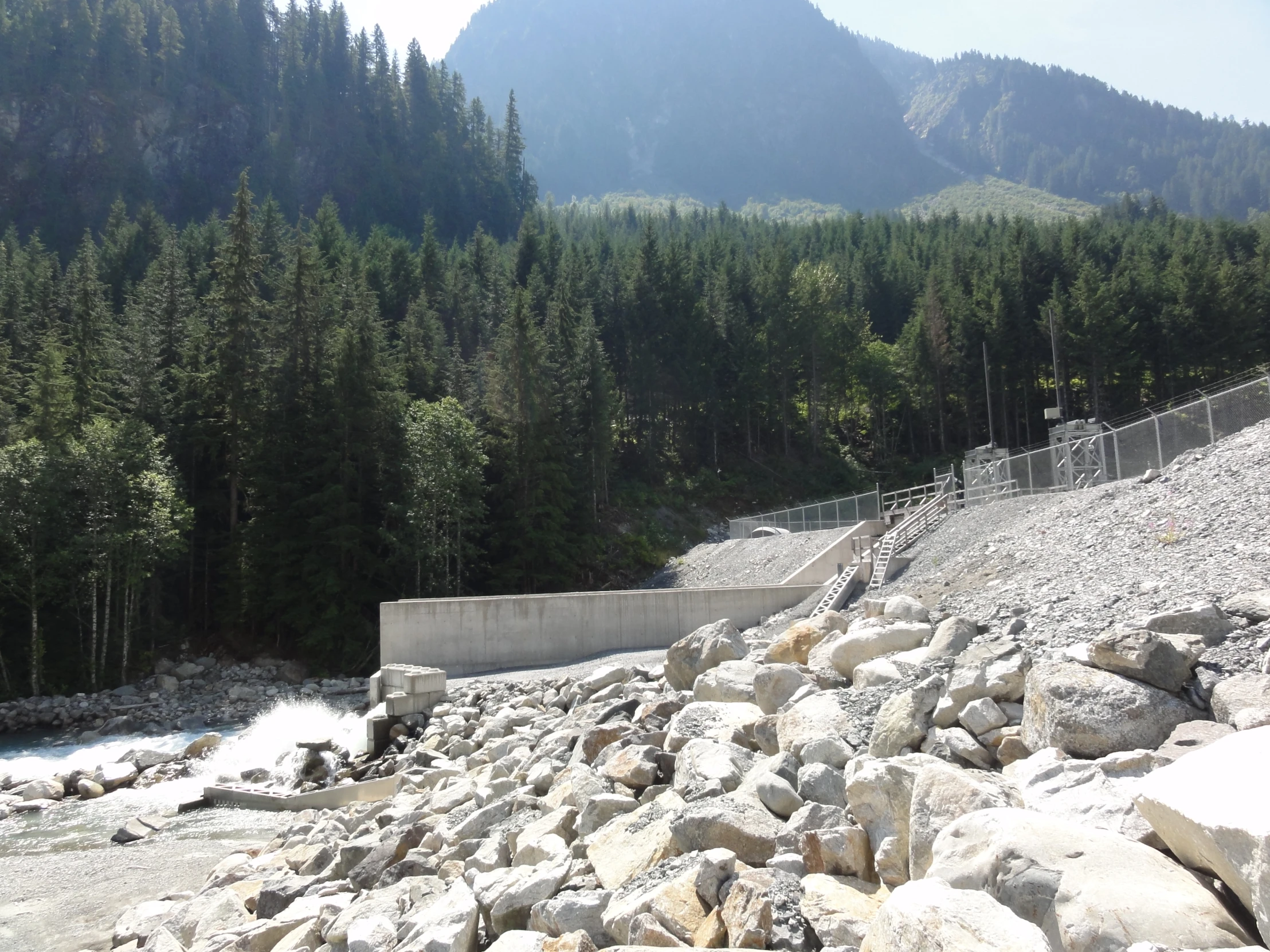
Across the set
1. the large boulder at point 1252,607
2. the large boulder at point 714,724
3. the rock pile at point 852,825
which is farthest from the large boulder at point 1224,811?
the large boulder at point 714,724

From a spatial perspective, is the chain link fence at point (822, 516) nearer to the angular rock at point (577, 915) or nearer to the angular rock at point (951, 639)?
the angular rock at point (951, 639)

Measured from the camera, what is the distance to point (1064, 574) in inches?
546

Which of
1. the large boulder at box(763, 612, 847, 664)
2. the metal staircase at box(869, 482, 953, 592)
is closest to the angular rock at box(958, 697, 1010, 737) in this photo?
the large boulder at box(763, 612, 847, 664)

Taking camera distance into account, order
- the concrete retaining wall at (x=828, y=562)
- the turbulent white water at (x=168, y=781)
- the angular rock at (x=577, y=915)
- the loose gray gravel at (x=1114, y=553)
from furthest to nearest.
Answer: the concrete retaining wall at (x=828, y=562)
the turbulent white water at (x=168, y=781)
the loose gray gravel at (x=1114, y=553)
the angular rock at (x=577, y=915)

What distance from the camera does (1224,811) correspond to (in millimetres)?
3809

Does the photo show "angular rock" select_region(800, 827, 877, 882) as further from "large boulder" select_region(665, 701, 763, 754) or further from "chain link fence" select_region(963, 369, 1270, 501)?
"chain link fence" select_region(963, 369, 1270, 501)

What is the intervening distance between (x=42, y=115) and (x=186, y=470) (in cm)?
8691

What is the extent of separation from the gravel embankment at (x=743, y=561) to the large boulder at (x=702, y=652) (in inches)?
637

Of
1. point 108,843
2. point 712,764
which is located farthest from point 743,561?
point 712,764

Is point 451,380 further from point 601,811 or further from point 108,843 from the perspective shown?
point 601,811

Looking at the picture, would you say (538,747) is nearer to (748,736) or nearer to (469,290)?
(748,736)

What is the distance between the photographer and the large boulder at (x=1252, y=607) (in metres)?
7.21

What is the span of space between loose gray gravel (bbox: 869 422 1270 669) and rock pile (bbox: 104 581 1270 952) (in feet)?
2.82

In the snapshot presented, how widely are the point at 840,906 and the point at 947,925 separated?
54.4 inches
